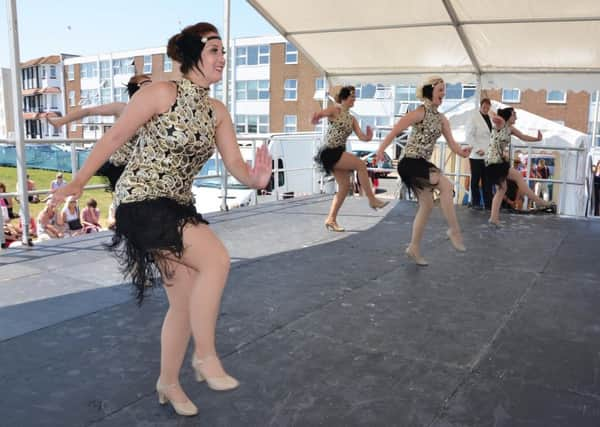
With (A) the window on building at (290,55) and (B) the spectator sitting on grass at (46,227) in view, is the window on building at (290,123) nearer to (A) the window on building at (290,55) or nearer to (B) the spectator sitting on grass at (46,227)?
(A) the window on building at (290,55)

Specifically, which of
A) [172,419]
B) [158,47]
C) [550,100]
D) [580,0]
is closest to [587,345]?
[172,419]

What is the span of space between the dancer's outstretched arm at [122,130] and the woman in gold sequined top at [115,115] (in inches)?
77.0

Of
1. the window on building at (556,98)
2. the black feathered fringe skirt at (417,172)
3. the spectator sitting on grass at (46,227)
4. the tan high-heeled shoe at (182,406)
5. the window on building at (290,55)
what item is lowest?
the spectator sitting on grass at (46,227)

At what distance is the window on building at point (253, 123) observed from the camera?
134 feet

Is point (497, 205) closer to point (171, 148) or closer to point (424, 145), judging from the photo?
point (424, 145)

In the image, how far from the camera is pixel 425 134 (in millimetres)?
5023

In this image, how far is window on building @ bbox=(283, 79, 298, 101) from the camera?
128 ft

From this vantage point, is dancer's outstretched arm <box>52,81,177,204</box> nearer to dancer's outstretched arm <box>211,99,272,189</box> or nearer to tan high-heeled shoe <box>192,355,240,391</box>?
dancer's outstretched arm <box>211,99,272,189</box>

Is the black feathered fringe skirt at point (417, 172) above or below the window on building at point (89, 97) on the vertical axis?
below

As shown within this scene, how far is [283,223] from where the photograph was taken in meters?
7.59

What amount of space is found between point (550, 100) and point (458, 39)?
27.8 m

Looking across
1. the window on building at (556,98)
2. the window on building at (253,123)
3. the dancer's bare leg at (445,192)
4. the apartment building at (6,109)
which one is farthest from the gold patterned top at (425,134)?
the window on building at (253,123)

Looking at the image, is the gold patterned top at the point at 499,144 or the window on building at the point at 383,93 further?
the window on building at the point at 383,93

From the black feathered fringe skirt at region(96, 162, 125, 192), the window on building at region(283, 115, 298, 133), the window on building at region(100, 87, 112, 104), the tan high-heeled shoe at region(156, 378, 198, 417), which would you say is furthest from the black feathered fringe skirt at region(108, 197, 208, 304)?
the window on building at region(100, 87, 112, 104)
